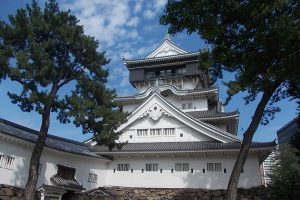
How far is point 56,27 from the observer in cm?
1647

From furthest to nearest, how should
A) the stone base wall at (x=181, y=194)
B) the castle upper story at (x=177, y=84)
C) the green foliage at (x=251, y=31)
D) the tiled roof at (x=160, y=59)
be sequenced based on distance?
1. the tiled roof at (x=160, y=59)
2. the castle upper story at (x=177, y=84)
3. the stone base wall at (x=181, y=194)
4. the green foliage at (x=251, y=31)

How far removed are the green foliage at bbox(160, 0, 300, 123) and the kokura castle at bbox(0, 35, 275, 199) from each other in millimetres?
8344

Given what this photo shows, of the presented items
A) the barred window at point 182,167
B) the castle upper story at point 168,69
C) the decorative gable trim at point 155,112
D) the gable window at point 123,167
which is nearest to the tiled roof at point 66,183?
the gable window at point 123,167

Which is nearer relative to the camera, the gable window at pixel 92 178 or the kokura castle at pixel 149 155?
the kokura castle at pixel 149 155

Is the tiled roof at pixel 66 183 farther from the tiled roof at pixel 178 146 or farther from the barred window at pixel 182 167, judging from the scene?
the barred window at pixel 182 167

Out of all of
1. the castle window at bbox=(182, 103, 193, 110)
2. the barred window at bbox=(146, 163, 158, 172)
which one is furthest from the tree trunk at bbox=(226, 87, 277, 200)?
the castle window at bbox=(182, 103, 193, 110)

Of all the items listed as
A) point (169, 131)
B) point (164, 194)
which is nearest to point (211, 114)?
point (169, 131)

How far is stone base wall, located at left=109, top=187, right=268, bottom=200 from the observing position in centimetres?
1892

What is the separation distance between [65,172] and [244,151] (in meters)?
12.5

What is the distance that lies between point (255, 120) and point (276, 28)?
4653 millimetres

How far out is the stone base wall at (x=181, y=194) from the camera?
18.9 m

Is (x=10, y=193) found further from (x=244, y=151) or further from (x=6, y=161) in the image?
(x=244, y=151)

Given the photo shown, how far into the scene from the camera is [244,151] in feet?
42.3

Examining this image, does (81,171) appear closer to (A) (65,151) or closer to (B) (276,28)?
(A) (65,151)
